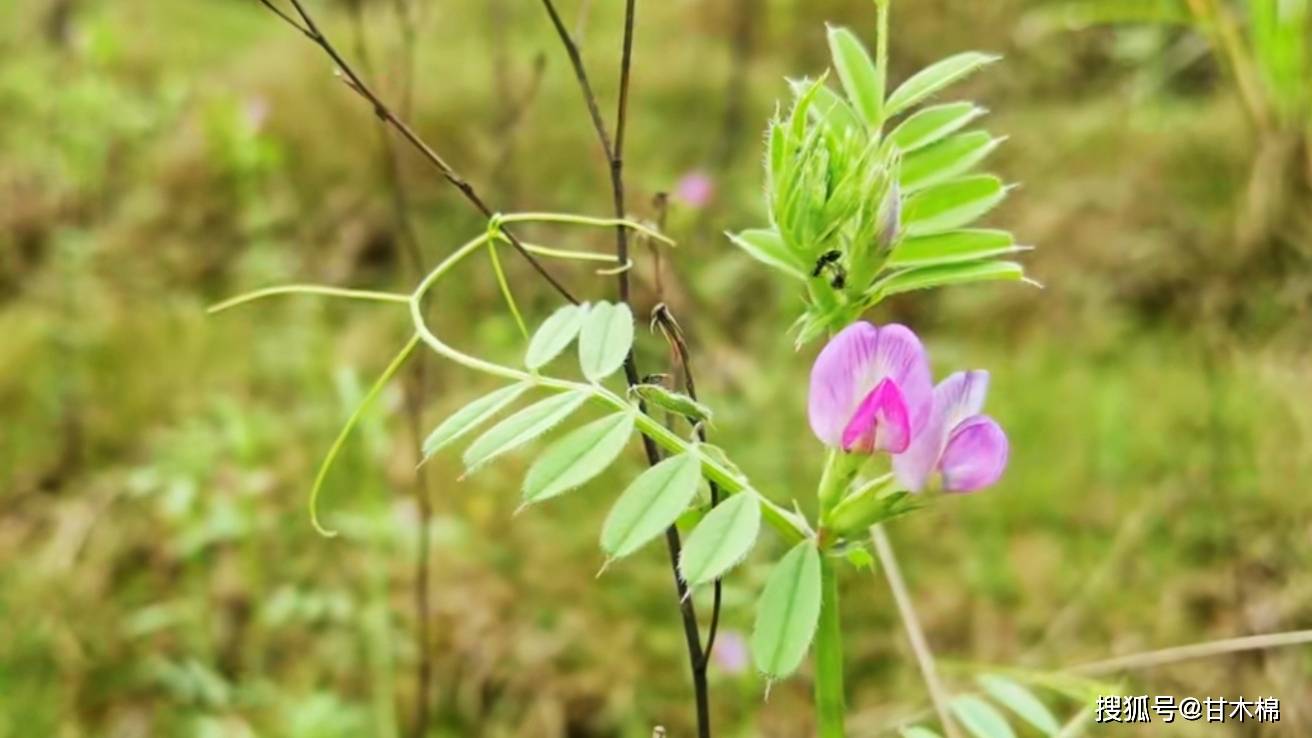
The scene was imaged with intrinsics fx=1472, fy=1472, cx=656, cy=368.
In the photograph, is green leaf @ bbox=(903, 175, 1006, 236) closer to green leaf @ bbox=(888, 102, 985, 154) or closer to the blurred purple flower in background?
green leaf @ bbox=(888, 102, 985, 154)

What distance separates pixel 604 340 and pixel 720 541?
91mm

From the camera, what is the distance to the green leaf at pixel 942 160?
520 millimetres

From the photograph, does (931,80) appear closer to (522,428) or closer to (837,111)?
(837,111)

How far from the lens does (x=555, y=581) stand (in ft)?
4.39

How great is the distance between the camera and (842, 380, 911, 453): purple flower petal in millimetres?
433

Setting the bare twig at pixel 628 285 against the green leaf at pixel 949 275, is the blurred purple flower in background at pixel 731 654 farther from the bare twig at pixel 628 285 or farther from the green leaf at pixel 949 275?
the green leaf at pixel 949 275

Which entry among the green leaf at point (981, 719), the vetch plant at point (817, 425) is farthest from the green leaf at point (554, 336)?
the green leaf at point (981, 719)

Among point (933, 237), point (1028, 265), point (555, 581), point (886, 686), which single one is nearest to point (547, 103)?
point (1028, 265)

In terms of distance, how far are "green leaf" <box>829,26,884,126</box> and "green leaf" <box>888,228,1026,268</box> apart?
44 millimetres

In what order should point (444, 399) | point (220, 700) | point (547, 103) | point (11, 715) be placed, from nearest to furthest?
point (220, 700)
point (11, 715)
point (444, 399)
point (547, 103)

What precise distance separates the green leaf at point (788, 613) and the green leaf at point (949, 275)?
0.09 metres

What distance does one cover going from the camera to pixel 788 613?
433mm

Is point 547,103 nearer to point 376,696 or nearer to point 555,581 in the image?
point 555,581

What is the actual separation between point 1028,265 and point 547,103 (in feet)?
2.90
